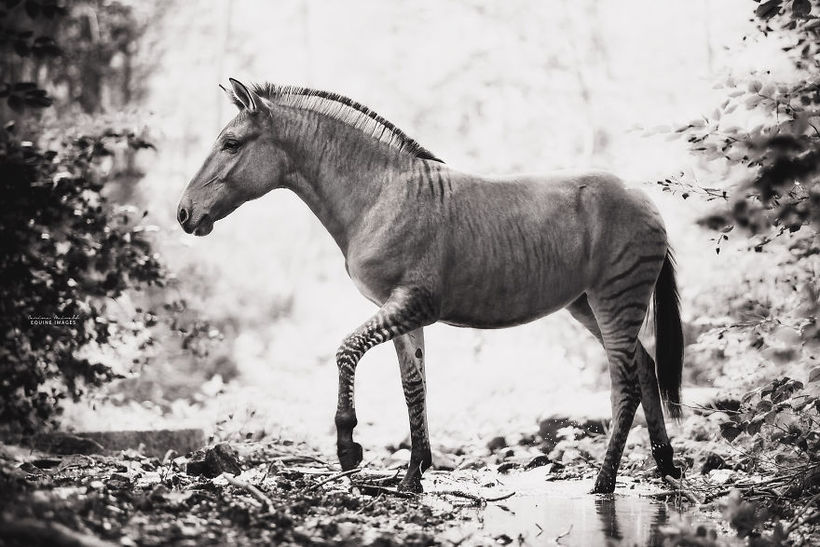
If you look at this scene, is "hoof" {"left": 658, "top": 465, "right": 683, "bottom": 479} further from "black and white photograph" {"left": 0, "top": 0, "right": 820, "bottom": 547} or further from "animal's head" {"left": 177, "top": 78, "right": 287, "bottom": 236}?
"animal's head" {"left": 177, "top": 78, "right": 287, "bottom": 236}

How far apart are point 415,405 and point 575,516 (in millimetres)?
1183

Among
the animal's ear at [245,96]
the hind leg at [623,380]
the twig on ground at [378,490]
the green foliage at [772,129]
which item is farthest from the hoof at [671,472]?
the animal's ear at [245,96]

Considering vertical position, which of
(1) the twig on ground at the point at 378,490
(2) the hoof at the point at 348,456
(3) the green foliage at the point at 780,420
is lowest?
(1) the twig on ground at the point at 378,490

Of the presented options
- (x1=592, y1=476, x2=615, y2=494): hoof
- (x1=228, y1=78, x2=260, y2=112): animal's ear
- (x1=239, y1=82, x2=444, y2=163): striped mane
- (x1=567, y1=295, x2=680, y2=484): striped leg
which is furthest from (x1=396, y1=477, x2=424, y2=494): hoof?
(x1=228, y1=78, x2=260, y2=112): animal's ear

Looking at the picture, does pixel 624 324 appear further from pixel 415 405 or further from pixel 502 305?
pixel 415 405

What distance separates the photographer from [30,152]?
5.08 m

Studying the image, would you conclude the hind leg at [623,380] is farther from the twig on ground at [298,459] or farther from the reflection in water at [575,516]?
the twig on ground at [298,459]

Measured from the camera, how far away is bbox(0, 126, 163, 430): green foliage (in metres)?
4.76

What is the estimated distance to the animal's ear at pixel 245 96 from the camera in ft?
16.3

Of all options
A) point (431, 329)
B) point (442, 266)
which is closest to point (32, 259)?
point (442, 266)

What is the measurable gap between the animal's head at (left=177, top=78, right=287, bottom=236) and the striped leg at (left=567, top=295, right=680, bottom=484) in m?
2.37

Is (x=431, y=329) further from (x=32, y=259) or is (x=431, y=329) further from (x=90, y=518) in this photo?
(x=90, y=518)

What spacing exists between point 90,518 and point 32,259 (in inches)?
98.7

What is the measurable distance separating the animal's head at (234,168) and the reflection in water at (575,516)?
7.75 ft
